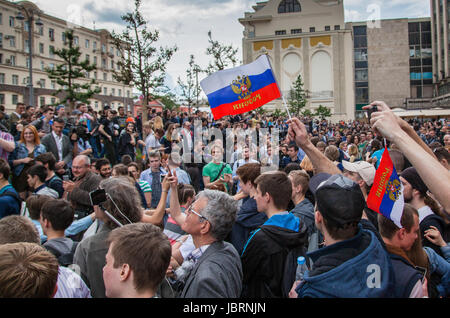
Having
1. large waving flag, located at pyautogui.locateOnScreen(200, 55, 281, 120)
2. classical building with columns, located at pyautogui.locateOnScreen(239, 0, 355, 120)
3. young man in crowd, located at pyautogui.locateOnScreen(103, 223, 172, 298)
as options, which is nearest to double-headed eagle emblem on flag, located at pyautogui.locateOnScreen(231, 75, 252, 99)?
large waving flag, located at pyautogui.locateOnScreen(200, 55, 281, 120)

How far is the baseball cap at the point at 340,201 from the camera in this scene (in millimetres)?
2279

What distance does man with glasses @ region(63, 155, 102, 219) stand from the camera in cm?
481

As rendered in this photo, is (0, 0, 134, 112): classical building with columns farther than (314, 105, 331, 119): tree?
Yes

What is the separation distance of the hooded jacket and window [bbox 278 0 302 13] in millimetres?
69273

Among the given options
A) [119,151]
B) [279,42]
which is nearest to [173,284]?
[119,151]

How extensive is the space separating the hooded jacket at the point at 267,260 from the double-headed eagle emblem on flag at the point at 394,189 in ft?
3.30

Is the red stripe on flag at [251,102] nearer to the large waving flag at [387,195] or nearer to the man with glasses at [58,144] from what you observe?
the large waving flag at [387,195]

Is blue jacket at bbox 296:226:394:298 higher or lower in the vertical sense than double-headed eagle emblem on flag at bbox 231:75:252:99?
lower

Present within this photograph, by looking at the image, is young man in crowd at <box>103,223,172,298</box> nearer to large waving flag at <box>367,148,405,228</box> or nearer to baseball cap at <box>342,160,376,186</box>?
large waving flag at <box>367,148,405,228</box>

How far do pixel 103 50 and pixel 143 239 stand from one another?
80.4m

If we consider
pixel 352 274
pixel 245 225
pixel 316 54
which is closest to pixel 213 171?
pixel 245 225

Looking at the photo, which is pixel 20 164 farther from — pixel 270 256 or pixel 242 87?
pixel 270 256
